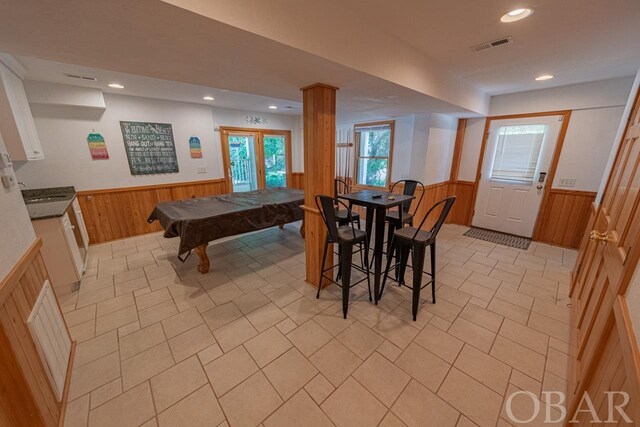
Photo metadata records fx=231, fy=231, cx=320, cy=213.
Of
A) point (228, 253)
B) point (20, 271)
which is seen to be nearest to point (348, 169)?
point (228, 253)

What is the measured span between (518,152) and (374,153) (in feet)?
8.14

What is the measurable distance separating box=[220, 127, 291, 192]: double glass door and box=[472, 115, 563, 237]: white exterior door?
183 inches

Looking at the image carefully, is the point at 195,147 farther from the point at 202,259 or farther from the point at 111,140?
the point at 202,259

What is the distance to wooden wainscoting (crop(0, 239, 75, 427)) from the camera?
39.3 inches

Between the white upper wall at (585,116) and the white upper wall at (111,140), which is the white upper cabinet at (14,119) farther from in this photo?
the white upper wall at (585,116)

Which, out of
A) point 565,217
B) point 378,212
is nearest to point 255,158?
point 378,212

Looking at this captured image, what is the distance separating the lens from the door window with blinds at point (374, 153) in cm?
473

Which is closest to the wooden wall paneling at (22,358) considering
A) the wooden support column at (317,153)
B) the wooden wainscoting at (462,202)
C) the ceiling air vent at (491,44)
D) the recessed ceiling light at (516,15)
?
the wooden support column at (317,153)

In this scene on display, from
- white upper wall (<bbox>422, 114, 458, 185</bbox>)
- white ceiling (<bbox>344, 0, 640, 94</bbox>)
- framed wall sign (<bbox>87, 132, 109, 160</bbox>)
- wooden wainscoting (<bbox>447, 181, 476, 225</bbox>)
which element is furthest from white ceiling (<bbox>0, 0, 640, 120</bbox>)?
wooden wainscoting (<bbox>447, 181, 476, 225</bbox>)

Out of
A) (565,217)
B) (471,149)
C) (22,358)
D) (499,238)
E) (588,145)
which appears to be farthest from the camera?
(471,149)

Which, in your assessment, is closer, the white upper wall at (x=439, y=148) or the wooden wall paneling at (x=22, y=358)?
the wooden wall paneling at (x=22, y=358)

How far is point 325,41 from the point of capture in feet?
5.08

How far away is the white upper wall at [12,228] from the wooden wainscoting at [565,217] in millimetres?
5930

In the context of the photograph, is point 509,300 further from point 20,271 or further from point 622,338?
point 20,271
